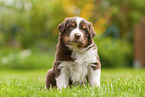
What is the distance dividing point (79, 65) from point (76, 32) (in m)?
0.60

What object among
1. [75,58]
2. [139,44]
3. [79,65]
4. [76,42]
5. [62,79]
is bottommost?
[139,44]

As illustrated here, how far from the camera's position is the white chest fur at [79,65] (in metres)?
4.11

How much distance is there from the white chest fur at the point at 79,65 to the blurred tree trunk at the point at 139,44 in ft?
42.7

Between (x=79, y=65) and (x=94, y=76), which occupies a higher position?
(x=79, y=65)

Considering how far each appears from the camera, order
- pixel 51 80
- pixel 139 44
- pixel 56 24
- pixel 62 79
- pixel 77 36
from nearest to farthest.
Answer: pixel 77 36 < pixel 62 79 < pixel 51 80 < pixel 56 24 < pixel 139 44

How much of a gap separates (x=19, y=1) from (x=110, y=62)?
8862 mm

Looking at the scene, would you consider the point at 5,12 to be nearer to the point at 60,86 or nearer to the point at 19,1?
the point at 19,1

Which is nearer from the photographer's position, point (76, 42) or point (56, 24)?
point (76, 42)

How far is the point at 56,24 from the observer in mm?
16391

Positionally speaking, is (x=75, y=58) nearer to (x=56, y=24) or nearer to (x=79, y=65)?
(x=79, y=65)

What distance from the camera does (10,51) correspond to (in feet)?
54.4

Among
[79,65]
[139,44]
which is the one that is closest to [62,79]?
[79,65]

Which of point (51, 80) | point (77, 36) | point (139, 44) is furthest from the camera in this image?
point (139, 44)

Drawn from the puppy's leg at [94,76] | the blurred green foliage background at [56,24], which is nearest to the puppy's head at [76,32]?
the puppy's leg at [94,76]
